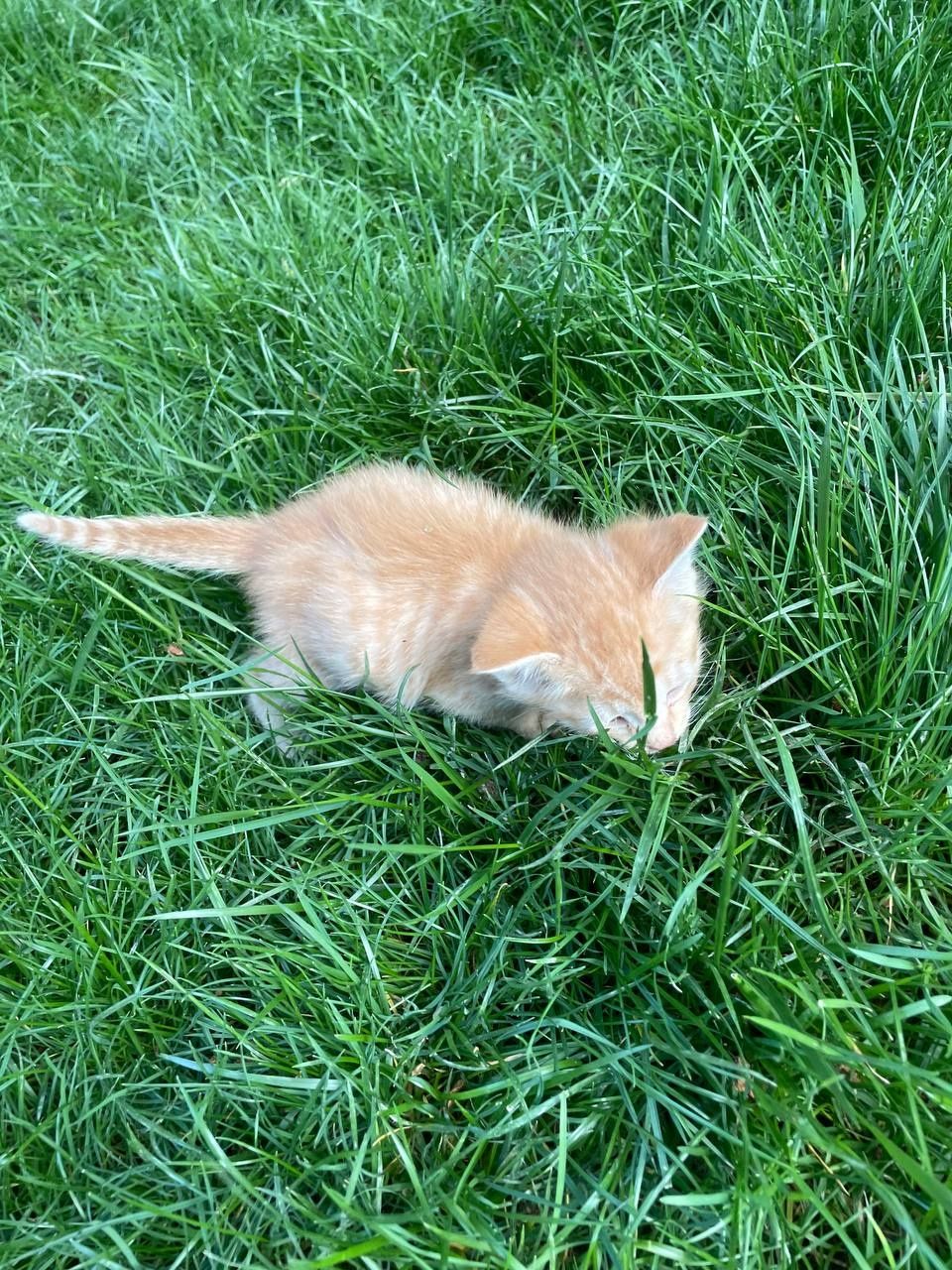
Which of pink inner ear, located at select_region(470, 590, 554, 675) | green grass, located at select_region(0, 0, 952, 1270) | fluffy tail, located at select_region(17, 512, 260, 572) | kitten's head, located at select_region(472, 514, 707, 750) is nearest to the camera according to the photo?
green grass, located at select_region(0, 0, 952, 1270)

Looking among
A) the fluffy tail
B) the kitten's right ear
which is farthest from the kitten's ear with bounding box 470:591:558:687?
the fluffy tail

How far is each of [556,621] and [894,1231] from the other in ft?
3.64

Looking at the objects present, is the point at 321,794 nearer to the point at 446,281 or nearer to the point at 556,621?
the point at 556,621

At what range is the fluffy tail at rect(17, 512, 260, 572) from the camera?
207 centimetres

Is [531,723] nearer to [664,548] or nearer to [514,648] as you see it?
[514,648]

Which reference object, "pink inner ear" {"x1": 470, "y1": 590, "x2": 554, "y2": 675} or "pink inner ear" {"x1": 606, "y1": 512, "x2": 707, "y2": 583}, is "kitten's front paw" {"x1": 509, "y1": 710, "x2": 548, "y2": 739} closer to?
"pink inner ear" {"x1": 470, "y1": 590, "x2": 554, "y2": 675}

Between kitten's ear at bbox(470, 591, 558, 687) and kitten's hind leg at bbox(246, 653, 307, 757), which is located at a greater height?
kitten's ear at bbox(470, 591, 558, 687)

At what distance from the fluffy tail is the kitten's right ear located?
74 cm

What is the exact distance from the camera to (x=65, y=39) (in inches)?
122

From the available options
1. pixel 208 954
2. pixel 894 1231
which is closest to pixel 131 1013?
pixel 208 954

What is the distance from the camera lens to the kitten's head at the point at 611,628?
1614mm

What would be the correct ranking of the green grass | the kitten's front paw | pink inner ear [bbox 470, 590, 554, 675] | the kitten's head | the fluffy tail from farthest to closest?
the fluffy tail < the kitten's front paw < the kitten's head < pink inner ear [bbox 470, 590, 554, 675] < the green grass

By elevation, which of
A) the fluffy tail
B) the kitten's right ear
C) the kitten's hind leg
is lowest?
the kitten's hind leg

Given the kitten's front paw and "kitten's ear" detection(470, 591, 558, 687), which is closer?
"kitten's ear" detection(470, 591, 558, 687)
